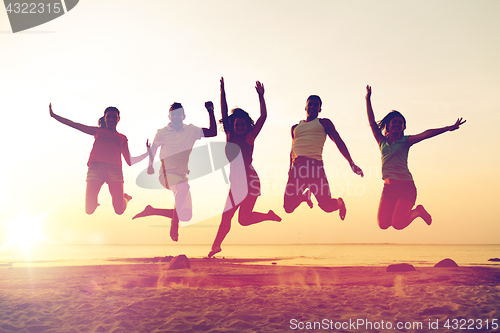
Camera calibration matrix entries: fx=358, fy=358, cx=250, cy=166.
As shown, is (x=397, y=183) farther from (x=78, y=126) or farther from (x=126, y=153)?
(x=78, y=126)

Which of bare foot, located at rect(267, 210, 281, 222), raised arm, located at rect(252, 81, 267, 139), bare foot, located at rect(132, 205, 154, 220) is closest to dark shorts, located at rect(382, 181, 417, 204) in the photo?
bare foot, located at rect(267, 210, 281, 222)

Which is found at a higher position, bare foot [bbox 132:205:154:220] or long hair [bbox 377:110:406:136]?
long hair [bbox 377:110:406:136]

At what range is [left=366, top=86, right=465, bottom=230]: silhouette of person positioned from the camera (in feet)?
27.1

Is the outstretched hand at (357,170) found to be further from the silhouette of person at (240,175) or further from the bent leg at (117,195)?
the bent leg at (117,195)

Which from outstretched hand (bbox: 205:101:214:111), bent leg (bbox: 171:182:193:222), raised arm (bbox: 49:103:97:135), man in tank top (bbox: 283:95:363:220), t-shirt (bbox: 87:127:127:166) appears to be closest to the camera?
outstretched hand (bbox: 205:101:214:111)

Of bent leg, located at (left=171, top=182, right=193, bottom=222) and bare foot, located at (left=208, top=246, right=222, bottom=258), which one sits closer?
bare foot, located at (left=208, top=246, right=222, bottom=258)

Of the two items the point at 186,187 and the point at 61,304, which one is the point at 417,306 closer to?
the point at 186,187

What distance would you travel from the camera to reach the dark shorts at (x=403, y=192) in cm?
825

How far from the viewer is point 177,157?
7.93 m

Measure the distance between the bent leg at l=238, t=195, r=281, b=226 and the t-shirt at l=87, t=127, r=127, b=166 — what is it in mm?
3426

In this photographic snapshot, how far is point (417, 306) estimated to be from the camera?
6.68 meters

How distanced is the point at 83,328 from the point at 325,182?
17.2 feet

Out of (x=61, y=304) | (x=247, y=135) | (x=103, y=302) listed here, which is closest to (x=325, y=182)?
(x=247, y=135)

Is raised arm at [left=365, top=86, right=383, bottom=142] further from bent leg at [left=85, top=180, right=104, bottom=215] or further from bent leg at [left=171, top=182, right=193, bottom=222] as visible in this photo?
bent leg at [left=85, top=180, right=104, bottom=215]
